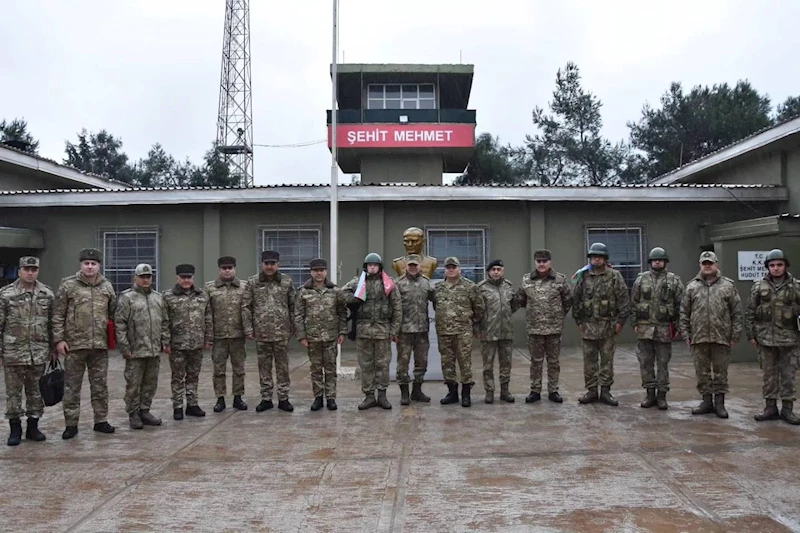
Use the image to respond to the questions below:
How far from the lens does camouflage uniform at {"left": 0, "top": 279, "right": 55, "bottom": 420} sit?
5863mm

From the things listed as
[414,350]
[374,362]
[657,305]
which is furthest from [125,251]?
[657,305]

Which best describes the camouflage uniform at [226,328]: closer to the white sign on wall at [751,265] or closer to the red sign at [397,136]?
the white sign on wall at [751,265]

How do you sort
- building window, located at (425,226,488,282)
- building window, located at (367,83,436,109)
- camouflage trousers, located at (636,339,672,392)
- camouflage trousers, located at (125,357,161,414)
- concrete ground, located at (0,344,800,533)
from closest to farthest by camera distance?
concrete ground, located at (0,344,800,533) → camouflage trousers, located at (125,357,161,414) → camouflage trousers, located at (636,339,672,392) → building window, located at (425,226,488,282) → building window, located at (367,83,436,109)

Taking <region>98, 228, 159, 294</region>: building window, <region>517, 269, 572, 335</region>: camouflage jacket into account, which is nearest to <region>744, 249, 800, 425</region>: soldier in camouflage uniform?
<region>517, 269, 572, 335</region>: camouflage jacket

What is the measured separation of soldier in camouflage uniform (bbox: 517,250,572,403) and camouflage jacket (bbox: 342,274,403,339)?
1.50 meters

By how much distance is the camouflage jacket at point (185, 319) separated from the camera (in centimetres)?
695

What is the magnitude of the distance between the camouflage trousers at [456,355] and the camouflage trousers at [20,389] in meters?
4.05

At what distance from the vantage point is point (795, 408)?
6.98m

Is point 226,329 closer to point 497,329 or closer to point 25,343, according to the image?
point 25,343

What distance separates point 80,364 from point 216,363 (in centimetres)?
151

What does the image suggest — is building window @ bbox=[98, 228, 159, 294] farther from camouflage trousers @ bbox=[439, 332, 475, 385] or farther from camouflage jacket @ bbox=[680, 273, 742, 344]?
camouflage jacket @ bbox=[680, 273, 742, 344]

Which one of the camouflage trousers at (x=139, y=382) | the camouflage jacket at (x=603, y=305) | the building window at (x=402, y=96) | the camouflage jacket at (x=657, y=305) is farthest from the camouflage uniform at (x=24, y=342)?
the building window at (x=402, y=96)

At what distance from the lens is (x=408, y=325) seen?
7391 mm

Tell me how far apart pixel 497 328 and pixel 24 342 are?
474 cm
